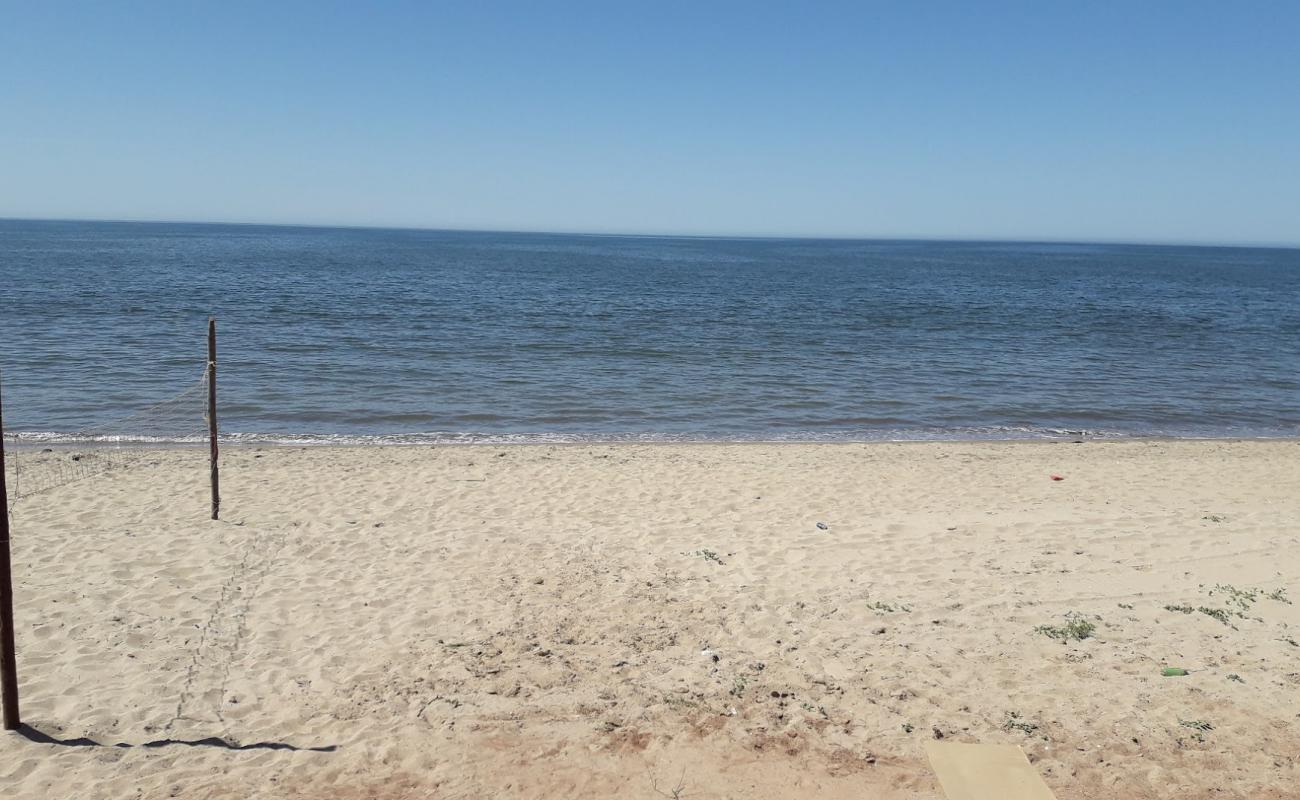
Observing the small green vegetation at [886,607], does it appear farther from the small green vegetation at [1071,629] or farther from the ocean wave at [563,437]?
the ocean wave at [563,437]

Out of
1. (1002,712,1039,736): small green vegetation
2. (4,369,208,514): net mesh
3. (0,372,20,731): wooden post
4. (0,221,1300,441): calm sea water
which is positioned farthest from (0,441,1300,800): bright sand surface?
(0,221,1300,441): calm sea water

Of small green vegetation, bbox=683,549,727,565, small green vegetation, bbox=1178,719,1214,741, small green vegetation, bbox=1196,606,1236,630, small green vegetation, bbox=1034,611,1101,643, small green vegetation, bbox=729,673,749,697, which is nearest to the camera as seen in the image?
small green vegetation, bbox=1178,719,1214,741

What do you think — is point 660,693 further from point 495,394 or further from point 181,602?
point 495,394

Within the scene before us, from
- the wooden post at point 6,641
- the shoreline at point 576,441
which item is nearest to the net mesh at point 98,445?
the shoreline at point 576,441

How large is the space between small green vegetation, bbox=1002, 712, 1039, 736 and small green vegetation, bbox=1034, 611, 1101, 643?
57.6 inches

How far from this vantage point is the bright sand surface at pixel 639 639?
5.52m

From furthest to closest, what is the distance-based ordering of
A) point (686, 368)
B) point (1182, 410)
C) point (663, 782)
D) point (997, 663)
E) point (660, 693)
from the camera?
point (686, 368) < point (1182, 410) < point (997, 663) < point (660, 693) < point (663, 782)

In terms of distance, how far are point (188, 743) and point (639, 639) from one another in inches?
135

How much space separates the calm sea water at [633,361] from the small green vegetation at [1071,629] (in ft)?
32.3

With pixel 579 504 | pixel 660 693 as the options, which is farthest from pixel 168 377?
pixel 660 693

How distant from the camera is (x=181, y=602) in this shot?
777 centimetres

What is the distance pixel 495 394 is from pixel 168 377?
851 cm

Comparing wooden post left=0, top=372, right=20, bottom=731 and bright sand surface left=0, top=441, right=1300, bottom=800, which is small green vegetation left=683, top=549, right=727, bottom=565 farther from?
wooden post left=0, top=372, right=20, bottom=731

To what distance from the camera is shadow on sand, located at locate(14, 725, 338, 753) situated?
220 inches
